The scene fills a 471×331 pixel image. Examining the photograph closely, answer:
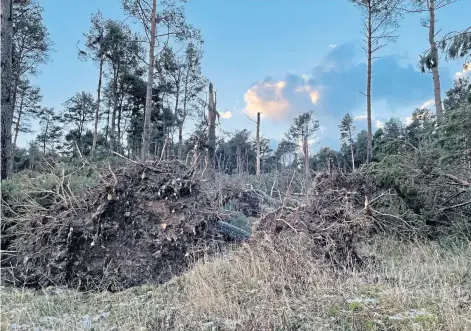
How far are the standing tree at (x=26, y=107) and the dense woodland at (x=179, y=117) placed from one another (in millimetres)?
77

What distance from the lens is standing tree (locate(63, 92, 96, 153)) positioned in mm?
27000

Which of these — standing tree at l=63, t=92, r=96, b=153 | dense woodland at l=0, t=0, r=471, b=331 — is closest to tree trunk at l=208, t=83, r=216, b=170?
dense woodland at l=0, t=0, r=471, b=331

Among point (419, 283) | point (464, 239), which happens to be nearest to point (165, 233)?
point (419, 283)

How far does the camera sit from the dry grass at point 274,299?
2.89 metres

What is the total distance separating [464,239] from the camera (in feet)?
18.5

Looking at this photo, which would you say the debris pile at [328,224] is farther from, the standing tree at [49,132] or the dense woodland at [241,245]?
the standing tree at [49,132]

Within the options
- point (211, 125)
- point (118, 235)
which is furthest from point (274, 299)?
point (211, 125)

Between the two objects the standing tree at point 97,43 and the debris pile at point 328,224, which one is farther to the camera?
the standing tree at point 97,43

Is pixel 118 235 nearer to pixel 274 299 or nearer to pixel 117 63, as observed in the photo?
pixel 274 299

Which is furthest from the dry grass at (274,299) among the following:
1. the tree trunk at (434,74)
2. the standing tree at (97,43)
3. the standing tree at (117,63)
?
the standing tree at (97,43)

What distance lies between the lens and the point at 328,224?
4.60 meters

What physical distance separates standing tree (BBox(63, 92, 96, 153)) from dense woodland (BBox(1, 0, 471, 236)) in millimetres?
78

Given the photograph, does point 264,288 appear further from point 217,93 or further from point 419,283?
point 217,93

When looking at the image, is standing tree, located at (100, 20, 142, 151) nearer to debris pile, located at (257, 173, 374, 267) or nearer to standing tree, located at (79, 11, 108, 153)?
standing tree, located at (79, 11, 108, 153)
